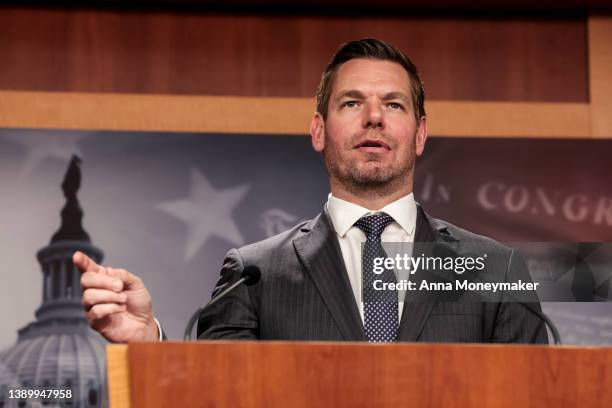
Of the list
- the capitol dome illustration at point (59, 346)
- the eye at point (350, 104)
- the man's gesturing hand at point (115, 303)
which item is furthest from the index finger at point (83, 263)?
the capitol dome illustration at point (59, 346)

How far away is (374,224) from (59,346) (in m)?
1.54

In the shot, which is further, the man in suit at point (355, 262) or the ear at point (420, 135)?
the ear at point (420, 135)

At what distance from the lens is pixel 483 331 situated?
1.82 meters

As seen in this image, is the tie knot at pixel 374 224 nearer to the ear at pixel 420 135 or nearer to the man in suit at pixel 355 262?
the man in suit at pixel 355 262

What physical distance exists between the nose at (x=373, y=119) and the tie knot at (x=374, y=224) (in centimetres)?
21

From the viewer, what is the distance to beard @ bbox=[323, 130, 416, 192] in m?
2.07

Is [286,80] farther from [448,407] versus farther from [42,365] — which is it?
[448,407]

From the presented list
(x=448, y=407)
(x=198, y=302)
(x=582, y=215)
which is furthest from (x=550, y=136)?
(x=448, y=407)

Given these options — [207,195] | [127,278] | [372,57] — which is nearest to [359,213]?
[372,57]

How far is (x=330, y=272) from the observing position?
1.91 m

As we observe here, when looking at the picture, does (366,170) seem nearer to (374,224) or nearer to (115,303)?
(374,224)

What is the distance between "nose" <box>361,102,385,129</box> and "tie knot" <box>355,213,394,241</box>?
0.21 meters

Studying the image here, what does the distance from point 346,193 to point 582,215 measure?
4.93 ft

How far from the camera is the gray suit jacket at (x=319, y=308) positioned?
1780 mm
